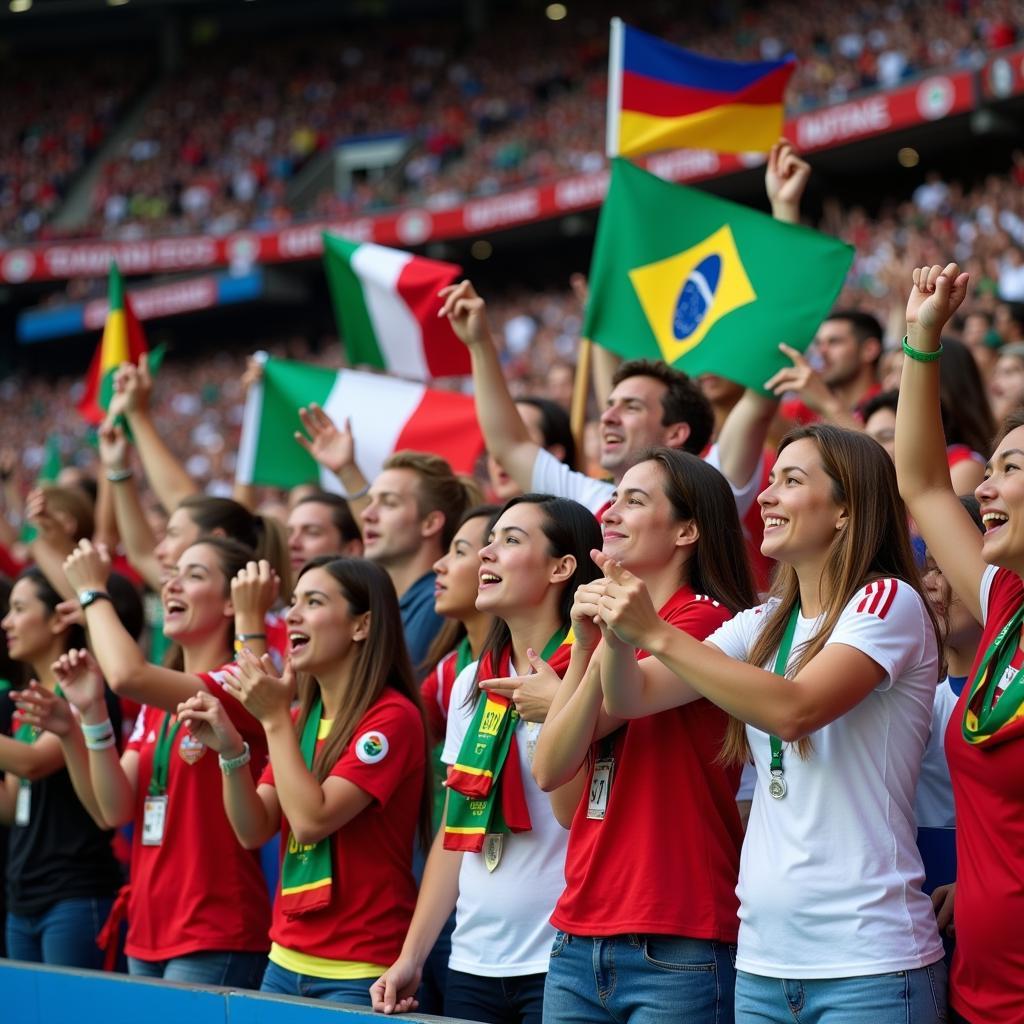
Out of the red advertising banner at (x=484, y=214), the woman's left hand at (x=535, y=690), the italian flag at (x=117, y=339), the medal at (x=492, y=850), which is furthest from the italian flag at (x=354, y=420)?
the red advertising banner at (x=484, y=214)

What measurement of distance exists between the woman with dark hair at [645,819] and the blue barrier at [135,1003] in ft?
1.07

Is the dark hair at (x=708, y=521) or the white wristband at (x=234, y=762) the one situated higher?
the dark hair at (x=708, y=521)

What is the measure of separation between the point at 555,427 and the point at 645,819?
7.20ft

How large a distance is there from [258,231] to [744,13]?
8428 mm

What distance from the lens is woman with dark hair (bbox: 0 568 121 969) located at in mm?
4238

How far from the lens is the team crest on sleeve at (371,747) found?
3.41 metres

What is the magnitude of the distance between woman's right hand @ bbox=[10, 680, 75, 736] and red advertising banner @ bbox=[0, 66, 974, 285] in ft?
31.8

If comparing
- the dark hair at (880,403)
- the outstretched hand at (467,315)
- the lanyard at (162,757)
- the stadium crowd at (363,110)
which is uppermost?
the stadium crowd at (363,110)

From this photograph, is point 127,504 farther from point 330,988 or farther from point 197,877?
point 330,988

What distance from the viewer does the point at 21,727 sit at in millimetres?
4559

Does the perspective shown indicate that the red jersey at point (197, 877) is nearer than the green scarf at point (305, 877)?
No

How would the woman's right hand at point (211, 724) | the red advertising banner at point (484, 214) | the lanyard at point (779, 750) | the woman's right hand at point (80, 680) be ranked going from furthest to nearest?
the red advertising banner at point (484, 214), the woman's right hand at point (80, 680), the woman's right hand at point (211, 724), the lanyard at point (779, 750)

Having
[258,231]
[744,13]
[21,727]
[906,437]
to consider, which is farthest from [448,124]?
[906,437]

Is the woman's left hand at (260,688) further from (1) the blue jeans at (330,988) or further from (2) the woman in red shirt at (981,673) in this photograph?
(2) the woman in red shirt at (981,673)
